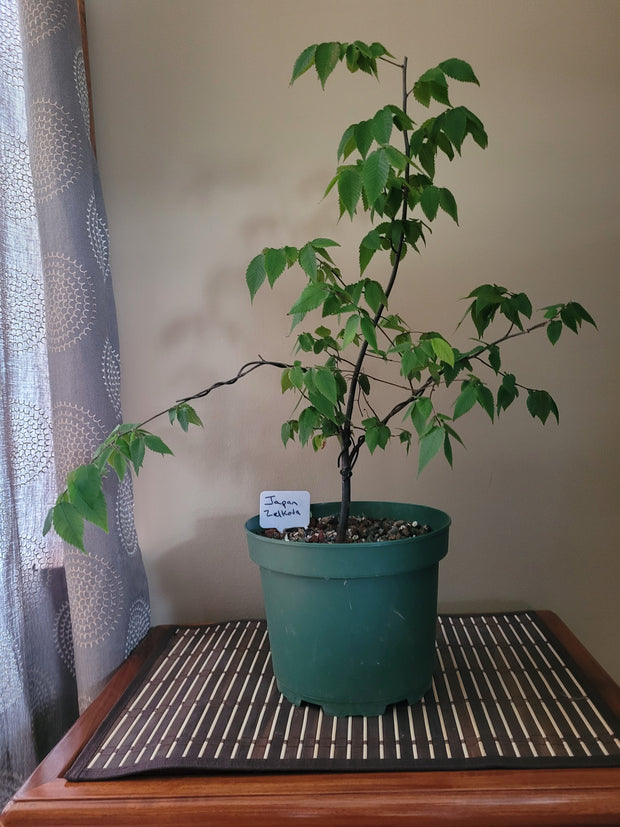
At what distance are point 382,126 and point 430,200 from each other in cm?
10

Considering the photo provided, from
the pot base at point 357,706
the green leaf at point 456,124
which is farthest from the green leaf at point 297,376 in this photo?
the pot base at point 357,706

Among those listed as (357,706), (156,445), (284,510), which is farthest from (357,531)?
(156,445)

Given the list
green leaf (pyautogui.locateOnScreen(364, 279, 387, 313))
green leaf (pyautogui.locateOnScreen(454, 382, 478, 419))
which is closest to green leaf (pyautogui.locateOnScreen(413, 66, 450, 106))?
green leaf (pyautogui.locateOnScreen(364, 279, 387, 313))

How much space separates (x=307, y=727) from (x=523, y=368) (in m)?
0.77

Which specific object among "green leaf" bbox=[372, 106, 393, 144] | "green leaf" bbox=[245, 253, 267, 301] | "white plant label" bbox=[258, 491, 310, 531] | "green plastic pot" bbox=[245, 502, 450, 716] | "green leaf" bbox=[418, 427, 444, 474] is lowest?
"green plastic pot" bbox=[245, 502, 450, 716]

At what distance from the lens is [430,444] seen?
2.35 ft

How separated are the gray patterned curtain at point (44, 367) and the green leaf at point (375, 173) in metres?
0.51

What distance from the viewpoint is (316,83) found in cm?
121

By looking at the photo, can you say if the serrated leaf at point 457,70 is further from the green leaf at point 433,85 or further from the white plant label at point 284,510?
the white plant label at point 284,510

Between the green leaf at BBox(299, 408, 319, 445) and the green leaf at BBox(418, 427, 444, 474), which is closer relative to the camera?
the green leaf at BBox(418, 427, 444, 474)

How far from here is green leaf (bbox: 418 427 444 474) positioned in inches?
27.8

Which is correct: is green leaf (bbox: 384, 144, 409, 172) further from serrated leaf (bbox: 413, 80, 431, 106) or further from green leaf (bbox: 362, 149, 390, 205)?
serrated leaf (bbox: 413, 80, 431, 106)

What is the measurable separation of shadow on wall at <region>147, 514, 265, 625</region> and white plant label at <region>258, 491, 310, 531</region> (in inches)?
12.5

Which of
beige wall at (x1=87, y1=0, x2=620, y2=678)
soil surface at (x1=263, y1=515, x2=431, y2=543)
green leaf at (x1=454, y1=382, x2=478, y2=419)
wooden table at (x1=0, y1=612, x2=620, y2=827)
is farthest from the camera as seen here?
beige wall at (x1=87, y1=0, x2=620, y2=678)
